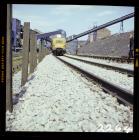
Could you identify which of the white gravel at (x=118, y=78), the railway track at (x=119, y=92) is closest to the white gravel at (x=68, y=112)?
the railway track at (x=119, y=92)

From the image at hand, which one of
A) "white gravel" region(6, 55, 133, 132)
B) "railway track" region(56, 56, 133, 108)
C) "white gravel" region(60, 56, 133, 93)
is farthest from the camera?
"white gravel" region(60, 56, 133, 93)

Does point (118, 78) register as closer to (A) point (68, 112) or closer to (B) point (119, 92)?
(B) point (119, 92)

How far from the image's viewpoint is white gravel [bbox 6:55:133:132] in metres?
5.39

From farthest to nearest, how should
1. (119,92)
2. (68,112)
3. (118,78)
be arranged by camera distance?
(118,78), (119,92), (68,112)

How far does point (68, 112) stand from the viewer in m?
6.33

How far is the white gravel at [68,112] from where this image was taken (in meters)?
5.39

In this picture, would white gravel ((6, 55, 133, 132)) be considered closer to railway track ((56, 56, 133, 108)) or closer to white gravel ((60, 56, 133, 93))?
railway track ((56, 56, 133, 108))

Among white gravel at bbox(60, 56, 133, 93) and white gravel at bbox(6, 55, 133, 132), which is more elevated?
white gravel at bbox(60, 56, 133, 93)

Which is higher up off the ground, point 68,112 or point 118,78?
point 118,78

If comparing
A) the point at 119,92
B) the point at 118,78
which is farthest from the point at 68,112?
the point at 118,78

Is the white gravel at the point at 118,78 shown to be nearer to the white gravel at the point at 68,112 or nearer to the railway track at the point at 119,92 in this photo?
the railway track at the point at 119,92

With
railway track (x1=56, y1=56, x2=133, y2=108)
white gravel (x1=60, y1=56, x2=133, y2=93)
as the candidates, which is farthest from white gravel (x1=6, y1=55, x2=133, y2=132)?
white gravel (x1=60, y1=56, x2=133, y2=93)

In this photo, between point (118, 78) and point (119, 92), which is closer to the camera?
point (119, 92)
